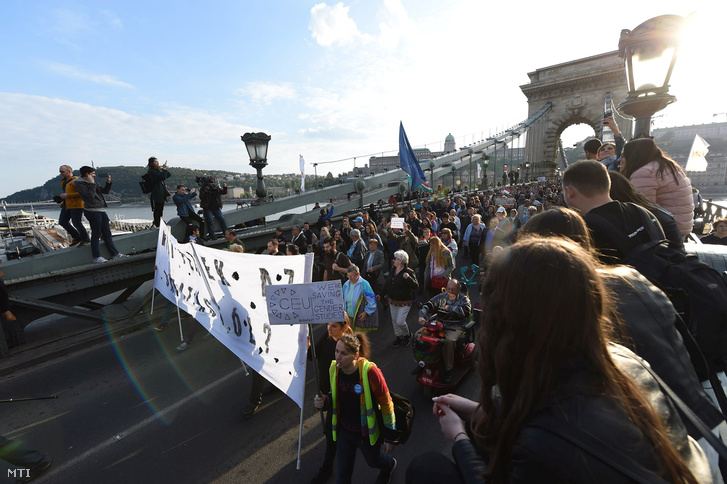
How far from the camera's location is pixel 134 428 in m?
4.06

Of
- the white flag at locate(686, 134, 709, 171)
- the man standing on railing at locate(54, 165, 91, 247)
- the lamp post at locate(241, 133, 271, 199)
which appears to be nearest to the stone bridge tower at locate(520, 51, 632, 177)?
the white flag at locate(686, 134, 709, 171)

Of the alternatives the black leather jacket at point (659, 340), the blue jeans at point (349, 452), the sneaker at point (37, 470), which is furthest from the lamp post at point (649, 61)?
the sneaker at point (37, 470)

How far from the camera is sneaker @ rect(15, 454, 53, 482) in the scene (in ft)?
10.9

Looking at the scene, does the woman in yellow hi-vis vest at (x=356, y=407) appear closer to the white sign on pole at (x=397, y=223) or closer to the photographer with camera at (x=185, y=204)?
the white sign on pole at (x=397, y=223)

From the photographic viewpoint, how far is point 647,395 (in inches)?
35.9

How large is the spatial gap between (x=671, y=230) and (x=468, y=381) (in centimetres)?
324

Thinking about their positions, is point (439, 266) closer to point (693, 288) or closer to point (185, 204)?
point (693, 288)

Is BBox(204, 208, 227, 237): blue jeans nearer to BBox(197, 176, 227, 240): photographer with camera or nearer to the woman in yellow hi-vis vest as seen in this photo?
BBox(197, 176, 227, 240): photographer with camera

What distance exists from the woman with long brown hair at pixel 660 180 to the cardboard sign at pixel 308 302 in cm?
274

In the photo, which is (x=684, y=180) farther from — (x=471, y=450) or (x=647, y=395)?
(x=471, y=450)

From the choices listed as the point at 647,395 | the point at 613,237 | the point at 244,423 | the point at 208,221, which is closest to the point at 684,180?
the point at 613,237

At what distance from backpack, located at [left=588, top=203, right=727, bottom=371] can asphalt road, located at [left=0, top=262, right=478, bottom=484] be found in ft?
8.16

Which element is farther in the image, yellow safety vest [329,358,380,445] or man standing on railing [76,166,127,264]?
man standing on railing [76,166,127,264]

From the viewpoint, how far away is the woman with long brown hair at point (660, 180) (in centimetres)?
270
